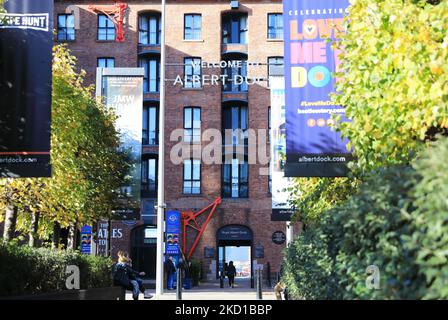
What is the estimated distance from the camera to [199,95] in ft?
177

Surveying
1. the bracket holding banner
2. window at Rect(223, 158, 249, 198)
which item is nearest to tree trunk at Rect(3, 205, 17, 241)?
window at Rect(223, 158, 249, 198)

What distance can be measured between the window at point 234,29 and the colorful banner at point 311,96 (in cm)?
3975

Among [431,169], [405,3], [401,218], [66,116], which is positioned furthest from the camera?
[66,116]

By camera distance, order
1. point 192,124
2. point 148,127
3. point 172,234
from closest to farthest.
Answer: point 172,234
point 192,124
point 148,127

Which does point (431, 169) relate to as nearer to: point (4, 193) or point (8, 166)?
point (8, 166)

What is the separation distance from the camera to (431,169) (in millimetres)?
5520

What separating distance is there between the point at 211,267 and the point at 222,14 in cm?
1810

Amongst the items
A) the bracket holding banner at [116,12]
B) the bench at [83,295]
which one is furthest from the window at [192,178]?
the bench at [83,295]

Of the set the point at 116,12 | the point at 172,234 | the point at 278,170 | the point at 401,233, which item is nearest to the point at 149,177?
the point at 116,12

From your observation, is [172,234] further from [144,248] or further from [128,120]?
[144,248]

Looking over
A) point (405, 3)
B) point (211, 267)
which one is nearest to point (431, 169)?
point (405, 3)

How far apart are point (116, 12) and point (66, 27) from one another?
381cm

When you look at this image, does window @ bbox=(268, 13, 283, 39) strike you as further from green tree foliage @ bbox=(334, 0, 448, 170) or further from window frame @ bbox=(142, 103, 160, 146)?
green tree foliage @ bbox=(334, 0, 448, 170)

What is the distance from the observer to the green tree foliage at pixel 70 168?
2491cm
